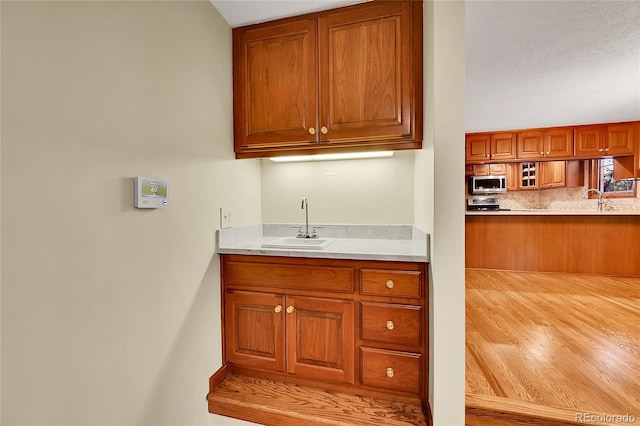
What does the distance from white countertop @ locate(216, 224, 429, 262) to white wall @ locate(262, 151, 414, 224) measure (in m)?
0.06

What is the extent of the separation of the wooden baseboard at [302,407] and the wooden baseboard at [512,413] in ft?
0.98

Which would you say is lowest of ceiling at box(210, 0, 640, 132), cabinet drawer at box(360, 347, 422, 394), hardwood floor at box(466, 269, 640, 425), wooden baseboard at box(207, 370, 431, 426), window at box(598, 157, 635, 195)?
wooden baseboard at box(207, 370, 431, 426)

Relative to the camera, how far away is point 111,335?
1008mm

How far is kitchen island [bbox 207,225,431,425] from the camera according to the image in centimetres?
142

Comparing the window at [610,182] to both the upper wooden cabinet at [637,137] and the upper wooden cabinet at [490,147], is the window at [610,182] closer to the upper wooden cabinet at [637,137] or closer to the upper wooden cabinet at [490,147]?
the upper wooden cabinet at [637,137]

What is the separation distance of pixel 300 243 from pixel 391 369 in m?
0.94

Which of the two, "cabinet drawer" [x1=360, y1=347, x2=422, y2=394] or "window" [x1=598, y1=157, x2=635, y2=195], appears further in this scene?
"window" [x1=598, y1=157, x2=635, y2=195]

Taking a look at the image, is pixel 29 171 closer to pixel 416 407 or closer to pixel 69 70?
pixel 69 70

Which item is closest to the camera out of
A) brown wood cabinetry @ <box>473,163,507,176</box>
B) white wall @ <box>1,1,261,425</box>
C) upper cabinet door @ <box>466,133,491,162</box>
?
white wall @ <box>1,1,261,425</box>

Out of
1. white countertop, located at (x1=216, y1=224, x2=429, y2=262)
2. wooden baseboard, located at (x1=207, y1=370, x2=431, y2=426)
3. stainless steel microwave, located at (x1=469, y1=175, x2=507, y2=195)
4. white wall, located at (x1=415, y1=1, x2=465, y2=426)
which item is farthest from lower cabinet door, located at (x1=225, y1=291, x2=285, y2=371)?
stainless steel microwave, located at (x1=469, y1=175, x2=507, y2=195)

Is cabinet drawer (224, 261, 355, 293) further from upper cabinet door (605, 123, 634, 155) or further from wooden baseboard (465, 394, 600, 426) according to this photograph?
upper cabinet door (605, 123, 634, 155)

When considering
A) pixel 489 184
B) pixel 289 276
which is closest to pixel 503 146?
pixel 489 184

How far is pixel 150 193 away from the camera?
1.17 m

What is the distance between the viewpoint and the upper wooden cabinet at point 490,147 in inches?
171
